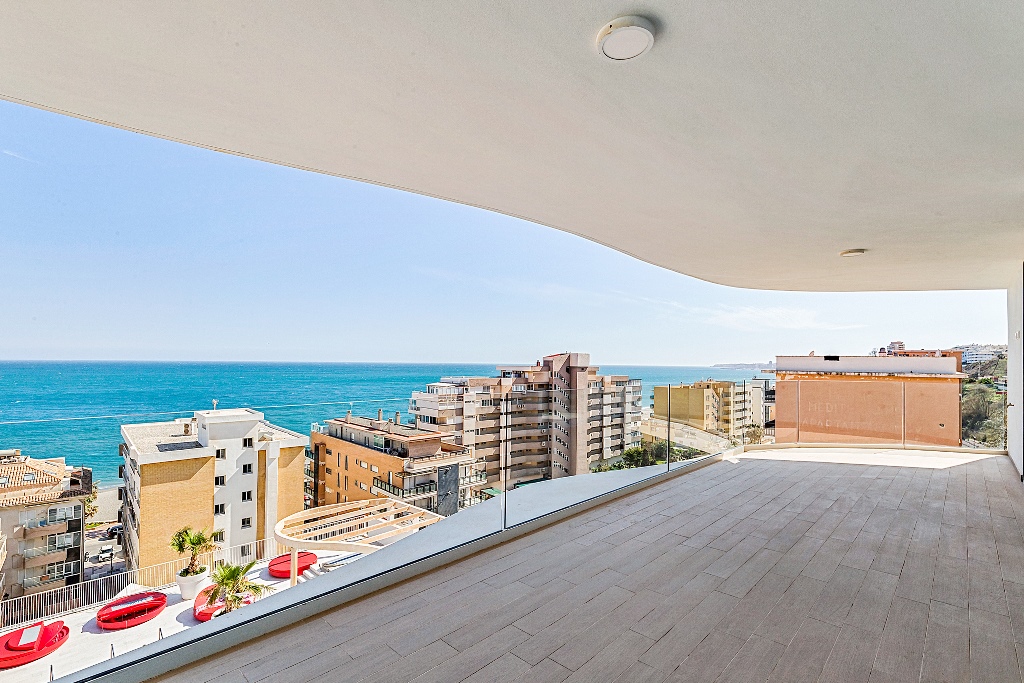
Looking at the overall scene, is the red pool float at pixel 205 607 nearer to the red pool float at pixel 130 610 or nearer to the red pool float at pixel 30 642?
the red pool float at pixel 130 610

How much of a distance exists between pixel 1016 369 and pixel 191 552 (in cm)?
845

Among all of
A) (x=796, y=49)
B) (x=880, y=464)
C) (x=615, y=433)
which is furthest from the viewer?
(x=880, y=464)

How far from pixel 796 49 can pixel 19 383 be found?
2851 millimetres

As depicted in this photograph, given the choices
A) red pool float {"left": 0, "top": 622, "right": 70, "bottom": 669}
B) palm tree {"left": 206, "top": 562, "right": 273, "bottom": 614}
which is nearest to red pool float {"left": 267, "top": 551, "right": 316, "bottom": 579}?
palm tree {"left": 206, "top": 562, "right": 273, "bottom": 614}

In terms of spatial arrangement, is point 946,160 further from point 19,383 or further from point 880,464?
point 880,464

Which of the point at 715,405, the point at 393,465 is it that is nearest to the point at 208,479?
the point at 393,465

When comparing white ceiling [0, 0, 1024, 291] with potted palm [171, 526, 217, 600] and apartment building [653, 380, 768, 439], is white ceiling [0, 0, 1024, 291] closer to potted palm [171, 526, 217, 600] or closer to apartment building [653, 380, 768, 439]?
potted palm [171, 526, 217, 600]

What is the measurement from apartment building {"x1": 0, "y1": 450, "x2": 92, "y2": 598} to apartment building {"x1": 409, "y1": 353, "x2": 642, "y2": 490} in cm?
144

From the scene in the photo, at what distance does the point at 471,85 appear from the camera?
180 centimetres

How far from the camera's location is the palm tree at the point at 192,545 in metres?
1.82

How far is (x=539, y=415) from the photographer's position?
3.59 meters

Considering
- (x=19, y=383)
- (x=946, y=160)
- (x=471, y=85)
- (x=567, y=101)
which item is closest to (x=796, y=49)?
(x=567, y=101)

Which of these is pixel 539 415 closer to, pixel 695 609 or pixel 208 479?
pixel 695 609

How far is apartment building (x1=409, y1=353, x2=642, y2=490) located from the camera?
9.98ft
